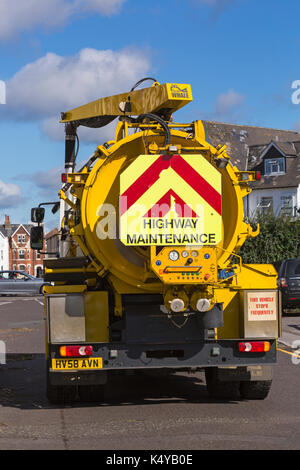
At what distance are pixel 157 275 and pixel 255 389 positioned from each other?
2123 millimetres

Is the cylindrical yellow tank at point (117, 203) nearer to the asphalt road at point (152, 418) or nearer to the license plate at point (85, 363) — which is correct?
the license plate at point (85, 363)

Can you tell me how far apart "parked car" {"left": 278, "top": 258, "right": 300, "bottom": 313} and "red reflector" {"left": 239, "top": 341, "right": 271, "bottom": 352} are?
14848 mm

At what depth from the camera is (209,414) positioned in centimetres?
796

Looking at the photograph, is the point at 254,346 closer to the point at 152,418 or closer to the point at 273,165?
the point at 152,418

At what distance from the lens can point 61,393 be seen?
8.62m

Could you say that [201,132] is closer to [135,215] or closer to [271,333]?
[135,215]

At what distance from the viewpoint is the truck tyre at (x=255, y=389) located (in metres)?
8.75

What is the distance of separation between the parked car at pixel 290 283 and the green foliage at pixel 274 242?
44.9ft

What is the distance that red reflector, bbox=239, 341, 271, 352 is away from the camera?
8.18 m

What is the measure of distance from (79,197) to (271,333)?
8.19 ft

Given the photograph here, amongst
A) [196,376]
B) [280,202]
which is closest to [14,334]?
[196,376]

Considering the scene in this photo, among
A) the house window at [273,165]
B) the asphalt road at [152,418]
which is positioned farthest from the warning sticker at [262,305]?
the house window at [273,165]

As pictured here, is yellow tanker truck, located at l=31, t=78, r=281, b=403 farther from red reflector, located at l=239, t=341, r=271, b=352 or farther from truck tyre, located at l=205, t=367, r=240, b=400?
truck tyre, located at l=205, t=367, r=240, b=400

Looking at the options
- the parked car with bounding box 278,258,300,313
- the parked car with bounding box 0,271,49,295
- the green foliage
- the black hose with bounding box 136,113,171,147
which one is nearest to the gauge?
the black hose with bounding box 136,113,171,147
